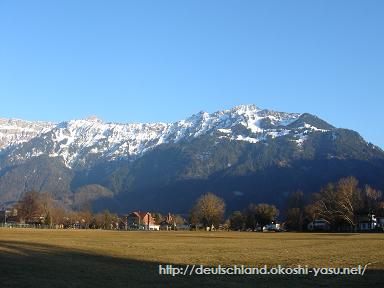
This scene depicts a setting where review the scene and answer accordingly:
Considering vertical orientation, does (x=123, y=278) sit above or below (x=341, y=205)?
below

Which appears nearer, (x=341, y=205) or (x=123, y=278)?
(x=123, y=278)

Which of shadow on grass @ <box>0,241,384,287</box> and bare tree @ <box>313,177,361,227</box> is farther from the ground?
bare tree @ <box>313,177,361,227</box>

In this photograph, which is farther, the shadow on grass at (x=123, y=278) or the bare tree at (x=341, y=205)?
the bare tree at (x=341, y=205)

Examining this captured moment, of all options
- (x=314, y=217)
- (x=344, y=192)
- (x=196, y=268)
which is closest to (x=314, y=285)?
(x=196, y=268)

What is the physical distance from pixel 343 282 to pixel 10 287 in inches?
571

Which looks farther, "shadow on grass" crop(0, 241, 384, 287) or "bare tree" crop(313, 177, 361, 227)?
"bare tree" crop(313, 177, 361, 227)

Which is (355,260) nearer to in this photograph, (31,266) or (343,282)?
(343,282)

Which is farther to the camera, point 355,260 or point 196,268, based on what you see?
point 355,260

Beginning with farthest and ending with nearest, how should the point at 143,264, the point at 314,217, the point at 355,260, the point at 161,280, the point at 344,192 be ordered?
the point at 314,217
the point at 344,192
the point at 355,260
the point at 143,264
the point at 161,280

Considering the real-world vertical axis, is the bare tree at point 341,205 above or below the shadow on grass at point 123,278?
above

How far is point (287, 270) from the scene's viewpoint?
31.2m

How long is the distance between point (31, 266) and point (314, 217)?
534ft

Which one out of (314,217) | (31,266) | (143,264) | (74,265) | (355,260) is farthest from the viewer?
(314,217)

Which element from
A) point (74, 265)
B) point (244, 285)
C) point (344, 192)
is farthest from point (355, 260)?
point (344, 192)
